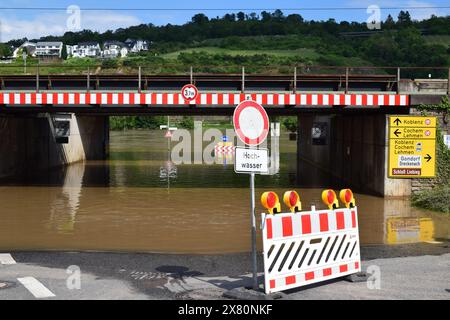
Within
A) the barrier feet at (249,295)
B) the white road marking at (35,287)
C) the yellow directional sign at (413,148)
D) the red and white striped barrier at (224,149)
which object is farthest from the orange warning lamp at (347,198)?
the red and white striped barrier at (224,149)

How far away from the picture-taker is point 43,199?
68.5 feet

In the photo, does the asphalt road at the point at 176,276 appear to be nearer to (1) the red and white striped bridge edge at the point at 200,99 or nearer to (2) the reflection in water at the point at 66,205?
(2) the reflection in water at the point at 66,205

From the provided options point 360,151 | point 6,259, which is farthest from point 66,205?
point 360,151

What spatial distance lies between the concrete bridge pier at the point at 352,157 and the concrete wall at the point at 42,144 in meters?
13.7

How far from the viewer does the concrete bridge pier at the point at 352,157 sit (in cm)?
2125

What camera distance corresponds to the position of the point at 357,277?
8.68 m

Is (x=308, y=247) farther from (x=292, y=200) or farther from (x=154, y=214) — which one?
(x=154, y=214)

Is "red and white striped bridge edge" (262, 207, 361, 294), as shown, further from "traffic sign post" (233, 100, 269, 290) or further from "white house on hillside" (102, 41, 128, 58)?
"white house on hillside" (102, 41, 128, 58)

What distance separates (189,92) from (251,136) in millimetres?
13352

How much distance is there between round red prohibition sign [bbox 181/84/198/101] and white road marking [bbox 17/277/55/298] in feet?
42.9

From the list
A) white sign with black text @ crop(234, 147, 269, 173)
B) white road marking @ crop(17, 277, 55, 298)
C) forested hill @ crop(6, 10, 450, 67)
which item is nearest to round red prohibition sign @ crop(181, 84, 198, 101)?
white road marking @ crop(17, 277, 55, 298)

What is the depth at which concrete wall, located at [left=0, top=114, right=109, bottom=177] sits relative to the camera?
28047mm
